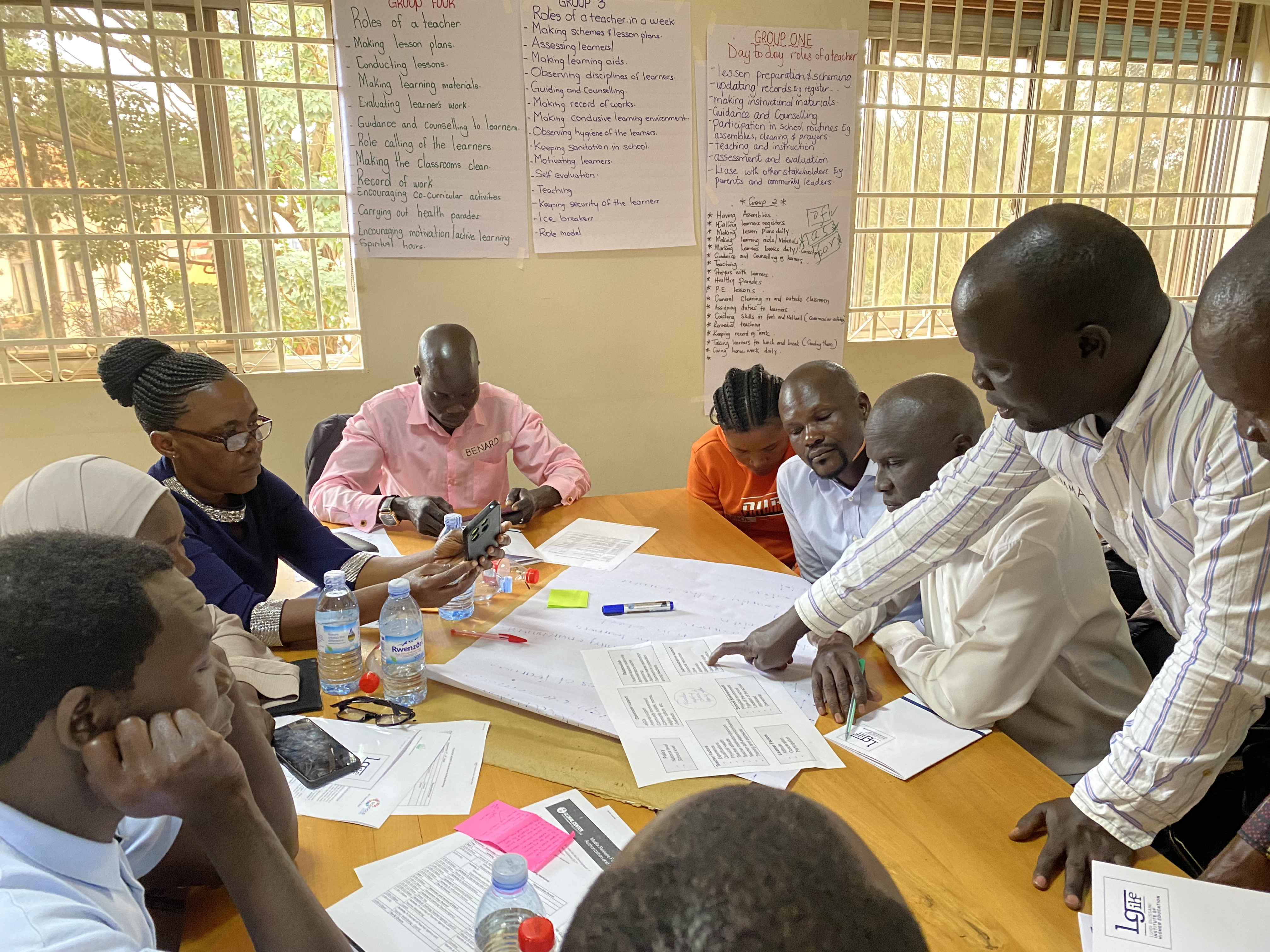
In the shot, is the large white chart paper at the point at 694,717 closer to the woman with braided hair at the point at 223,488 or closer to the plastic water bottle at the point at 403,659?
the plastic water bottle at the point at 403,659

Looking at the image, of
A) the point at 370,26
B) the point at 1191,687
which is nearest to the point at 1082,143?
the point at 370,26

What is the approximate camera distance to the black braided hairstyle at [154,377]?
5.47 ft

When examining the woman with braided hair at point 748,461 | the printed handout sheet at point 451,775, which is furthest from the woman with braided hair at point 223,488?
the woman with braided hair at point 748,461

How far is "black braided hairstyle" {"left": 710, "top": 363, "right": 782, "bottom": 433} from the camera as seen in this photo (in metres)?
2.58

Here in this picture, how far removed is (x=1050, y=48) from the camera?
388 centimetres

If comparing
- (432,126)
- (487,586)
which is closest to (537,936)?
(487,586)

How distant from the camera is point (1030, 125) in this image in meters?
3.96

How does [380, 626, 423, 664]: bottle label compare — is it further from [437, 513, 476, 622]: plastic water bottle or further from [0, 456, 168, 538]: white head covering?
[0, 456, 168, 538]: white head covering

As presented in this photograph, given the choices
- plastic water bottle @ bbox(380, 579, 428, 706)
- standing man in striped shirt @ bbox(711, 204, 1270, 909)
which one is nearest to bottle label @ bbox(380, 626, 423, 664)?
plastic water bottle @ bbox(380, 579, 428, 706)

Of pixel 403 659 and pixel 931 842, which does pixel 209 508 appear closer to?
pixel 403 659

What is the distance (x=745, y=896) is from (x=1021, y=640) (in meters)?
1.12

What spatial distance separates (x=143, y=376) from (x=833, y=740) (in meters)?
1.57

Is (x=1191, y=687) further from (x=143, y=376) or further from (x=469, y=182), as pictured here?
(x=469, y=182)

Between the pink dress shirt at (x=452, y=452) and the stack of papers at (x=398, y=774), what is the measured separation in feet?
4.43
